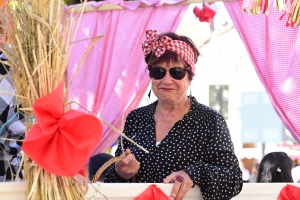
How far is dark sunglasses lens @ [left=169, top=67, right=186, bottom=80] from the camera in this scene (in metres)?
2.79

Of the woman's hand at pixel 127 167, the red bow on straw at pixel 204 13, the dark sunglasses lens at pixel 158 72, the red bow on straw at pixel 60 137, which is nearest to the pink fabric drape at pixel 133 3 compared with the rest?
the red bow on straw at pixel 204 13

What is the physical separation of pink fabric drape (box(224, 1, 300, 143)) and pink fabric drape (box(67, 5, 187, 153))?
62cm

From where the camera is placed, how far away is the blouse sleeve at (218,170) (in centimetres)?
242

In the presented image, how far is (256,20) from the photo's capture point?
4102 mm

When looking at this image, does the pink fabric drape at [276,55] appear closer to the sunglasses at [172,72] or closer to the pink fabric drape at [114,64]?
the pink fabric drape at [114,64]

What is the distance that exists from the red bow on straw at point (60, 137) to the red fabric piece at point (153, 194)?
1.94 feet

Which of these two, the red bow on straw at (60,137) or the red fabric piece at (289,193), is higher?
the red bow on straw at (60,137)

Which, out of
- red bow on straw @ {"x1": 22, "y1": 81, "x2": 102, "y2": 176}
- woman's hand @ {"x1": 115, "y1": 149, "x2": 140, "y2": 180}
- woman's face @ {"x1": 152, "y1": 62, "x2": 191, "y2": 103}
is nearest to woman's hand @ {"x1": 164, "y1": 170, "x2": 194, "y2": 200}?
woman's hand @ {"x1": 115, "y1": 149, "x2": 140, "y2": 180}

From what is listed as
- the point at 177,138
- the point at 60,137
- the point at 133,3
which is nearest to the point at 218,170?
the point at 177,138

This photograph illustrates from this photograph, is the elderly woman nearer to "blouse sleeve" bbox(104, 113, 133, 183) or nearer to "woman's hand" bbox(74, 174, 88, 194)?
"blouse sleeve" bbox(104, 113, 133, 183)

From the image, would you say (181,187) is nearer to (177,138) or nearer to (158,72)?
(177,138)

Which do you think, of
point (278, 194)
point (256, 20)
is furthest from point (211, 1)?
point (278, 194)

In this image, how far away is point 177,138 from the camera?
273 centimetres

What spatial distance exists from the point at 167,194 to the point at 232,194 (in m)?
0.32
